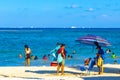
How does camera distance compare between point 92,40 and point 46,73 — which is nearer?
point 92,40

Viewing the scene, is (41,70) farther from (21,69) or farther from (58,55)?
(58,55)

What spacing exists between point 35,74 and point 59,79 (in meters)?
3.57

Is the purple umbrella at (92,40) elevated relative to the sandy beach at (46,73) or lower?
elevated

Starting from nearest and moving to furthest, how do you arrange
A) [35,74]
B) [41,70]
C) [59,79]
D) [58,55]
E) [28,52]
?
[59,79], [58,55], [35,74], [41,70], [28,52]

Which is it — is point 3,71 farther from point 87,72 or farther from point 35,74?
point 87,72

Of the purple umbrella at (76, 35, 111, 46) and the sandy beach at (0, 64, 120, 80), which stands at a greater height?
the purple umbrella at (76, 35, 111, 46)

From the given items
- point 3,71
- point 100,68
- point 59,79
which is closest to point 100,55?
point 100,68

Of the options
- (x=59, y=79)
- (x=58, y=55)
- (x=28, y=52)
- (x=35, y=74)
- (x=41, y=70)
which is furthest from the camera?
(x=28, y=52)

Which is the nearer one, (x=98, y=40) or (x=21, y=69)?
(x=98, y=40)

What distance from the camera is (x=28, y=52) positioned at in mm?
26578

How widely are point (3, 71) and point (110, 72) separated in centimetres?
527

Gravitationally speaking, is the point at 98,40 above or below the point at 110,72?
above

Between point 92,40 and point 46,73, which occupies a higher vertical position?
point 92,40

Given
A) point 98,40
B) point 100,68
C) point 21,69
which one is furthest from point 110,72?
point 21,69
